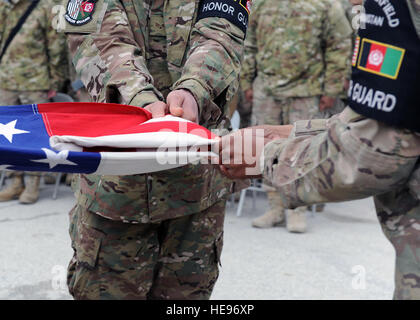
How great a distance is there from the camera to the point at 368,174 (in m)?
1.15

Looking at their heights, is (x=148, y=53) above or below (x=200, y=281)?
above

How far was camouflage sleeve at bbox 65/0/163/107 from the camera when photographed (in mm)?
1921

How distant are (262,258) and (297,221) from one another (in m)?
0.86

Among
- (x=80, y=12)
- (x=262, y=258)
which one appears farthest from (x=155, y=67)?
(x=262, y=258)

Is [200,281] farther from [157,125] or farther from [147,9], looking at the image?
[147,9]

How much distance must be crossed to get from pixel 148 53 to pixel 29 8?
3.50m

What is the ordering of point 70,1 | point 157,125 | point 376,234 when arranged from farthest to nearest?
1. point 376,234
2. point 70,1
3. point 157,125

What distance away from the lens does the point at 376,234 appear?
195 inches

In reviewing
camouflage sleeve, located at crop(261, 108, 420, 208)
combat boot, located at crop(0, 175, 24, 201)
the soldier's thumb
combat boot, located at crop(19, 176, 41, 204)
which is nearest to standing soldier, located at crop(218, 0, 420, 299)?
camouflage sleeve, located at crop(261, 108, 420, 208)

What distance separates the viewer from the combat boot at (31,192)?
5422mm

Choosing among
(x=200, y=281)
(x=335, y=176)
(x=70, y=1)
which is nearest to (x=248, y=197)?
(x=200, y=281)

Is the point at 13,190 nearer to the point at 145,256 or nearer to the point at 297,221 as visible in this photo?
the point at 297,221

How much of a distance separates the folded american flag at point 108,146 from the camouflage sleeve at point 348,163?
363mm

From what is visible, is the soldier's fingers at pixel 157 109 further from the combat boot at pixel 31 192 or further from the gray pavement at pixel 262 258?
the combat boot at pixel 31 192
